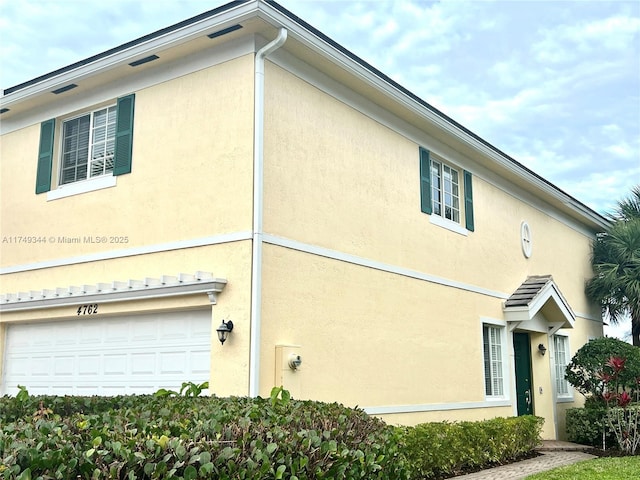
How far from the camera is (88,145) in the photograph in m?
11.8

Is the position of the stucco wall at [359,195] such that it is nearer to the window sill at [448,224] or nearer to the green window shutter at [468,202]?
the window sill at [448,224]

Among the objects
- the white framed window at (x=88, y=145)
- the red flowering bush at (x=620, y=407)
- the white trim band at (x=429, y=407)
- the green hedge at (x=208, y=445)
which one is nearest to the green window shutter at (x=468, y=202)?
the white trim band at (x=429, y=407)

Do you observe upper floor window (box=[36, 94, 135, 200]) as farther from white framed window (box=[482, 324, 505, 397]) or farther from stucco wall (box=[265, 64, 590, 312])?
white framed window (box=[482, 324, 505, 397])

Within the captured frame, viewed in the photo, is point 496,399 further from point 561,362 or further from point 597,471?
point 561,362

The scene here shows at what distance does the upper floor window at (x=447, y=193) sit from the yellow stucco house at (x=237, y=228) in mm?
96

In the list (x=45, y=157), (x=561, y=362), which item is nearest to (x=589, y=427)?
(x=561, y=362)

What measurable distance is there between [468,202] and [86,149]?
797 centimetres

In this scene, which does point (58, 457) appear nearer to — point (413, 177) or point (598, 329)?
point (413, 177)

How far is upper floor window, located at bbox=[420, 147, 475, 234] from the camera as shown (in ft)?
44.2


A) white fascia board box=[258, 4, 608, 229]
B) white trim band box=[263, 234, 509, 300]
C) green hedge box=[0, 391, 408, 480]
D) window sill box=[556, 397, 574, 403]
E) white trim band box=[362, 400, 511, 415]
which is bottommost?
window sill box=[556, 397, 574, 403]

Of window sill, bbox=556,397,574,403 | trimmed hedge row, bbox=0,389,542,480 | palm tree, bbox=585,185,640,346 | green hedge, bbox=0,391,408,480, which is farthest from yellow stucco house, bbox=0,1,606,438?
palm tree, bbox=585,185,640,346

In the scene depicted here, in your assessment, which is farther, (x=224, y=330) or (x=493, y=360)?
(x=493, y=360)

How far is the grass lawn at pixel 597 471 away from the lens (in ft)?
33.4

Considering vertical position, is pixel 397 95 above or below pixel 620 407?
above
